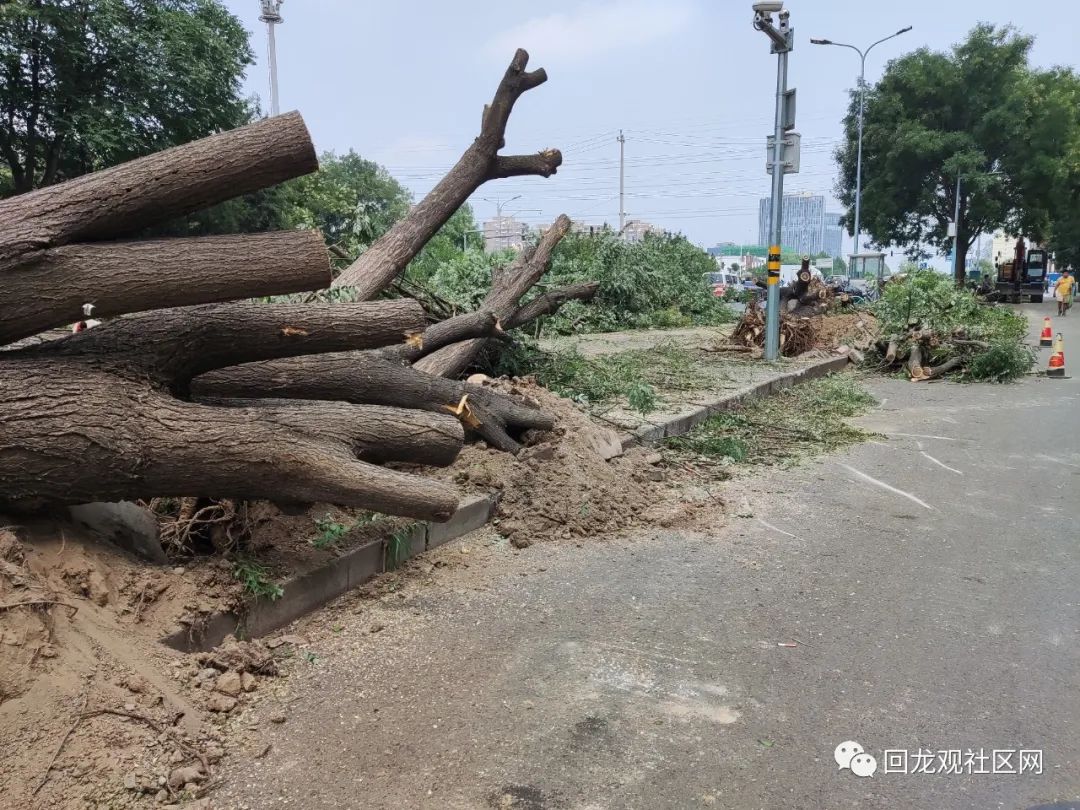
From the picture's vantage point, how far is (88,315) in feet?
11.0

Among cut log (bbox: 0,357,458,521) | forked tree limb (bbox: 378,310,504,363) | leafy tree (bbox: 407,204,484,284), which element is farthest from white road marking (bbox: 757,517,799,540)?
leafy tree (bbox: 407,204,484,284)

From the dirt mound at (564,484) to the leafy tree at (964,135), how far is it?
3635 cm

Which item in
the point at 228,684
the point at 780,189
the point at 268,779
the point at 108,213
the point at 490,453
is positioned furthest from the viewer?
the point at 780,189

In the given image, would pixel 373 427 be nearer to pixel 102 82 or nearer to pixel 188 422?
pixel 188 422

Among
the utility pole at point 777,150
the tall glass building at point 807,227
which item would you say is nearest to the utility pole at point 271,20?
the utility pole at point 777,150

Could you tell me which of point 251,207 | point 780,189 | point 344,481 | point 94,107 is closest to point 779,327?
point 780,189

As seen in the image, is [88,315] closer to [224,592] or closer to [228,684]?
[224,592]

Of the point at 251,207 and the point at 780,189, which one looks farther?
the point at 251,207

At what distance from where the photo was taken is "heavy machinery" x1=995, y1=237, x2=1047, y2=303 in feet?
120

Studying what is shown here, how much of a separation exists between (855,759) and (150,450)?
287 cm

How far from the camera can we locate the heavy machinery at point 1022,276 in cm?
3650

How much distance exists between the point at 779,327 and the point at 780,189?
2.30 m

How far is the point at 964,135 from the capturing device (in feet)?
120

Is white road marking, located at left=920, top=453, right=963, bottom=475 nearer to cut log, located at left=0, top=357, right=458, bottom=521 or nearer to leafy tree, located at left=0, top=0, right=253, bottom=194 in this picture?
cut log, located at left=0, top=357, right=458, bottom=521
